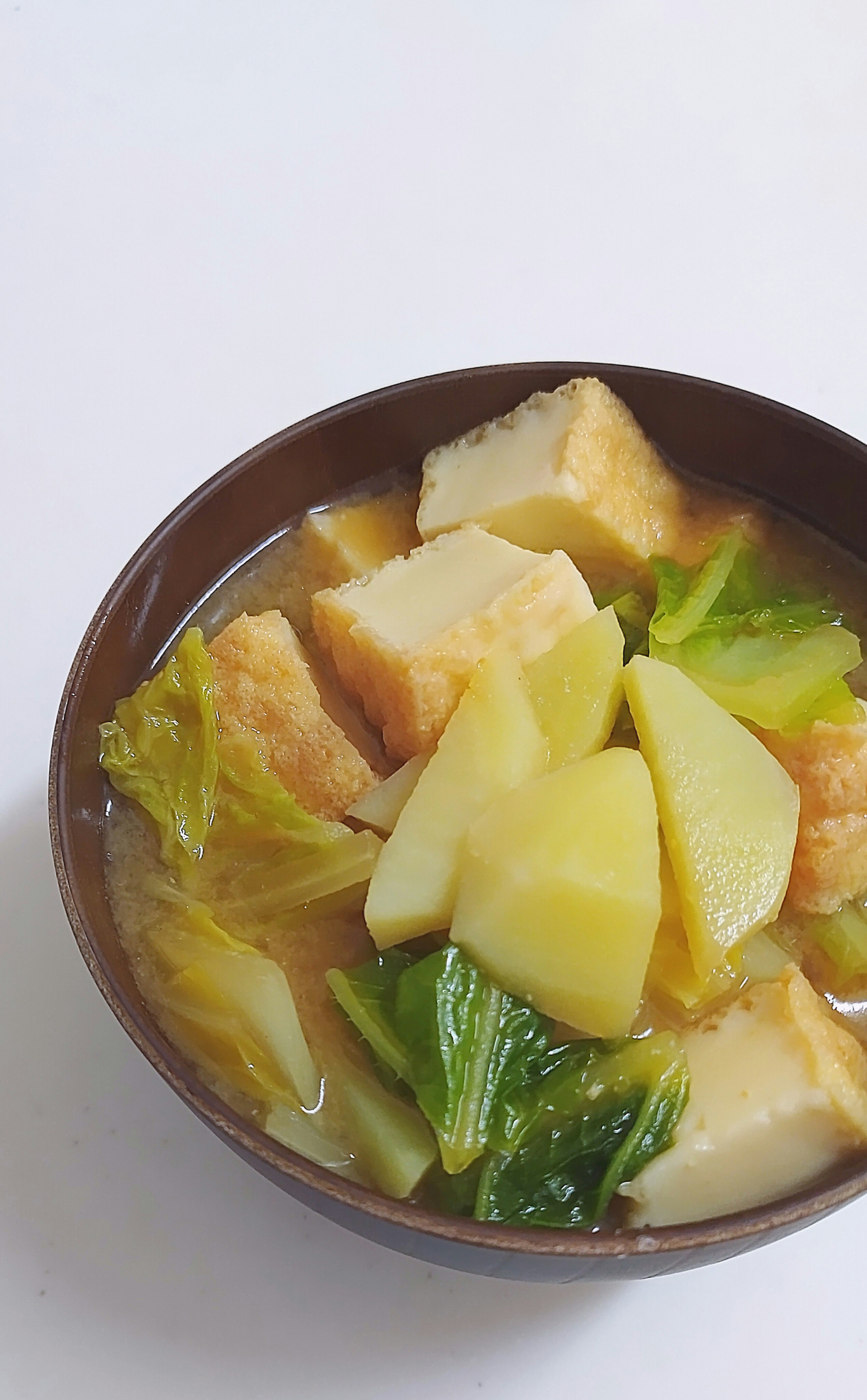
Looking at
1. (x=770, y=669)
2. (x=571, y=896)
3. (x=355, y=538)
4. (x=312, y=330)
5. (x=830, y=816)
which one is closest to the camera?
(x=571, y=896)

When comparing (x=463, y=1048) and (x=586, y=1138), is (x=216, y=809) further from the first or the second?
(x=586, y=1138)

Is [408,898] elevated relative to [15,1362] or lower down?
elevated

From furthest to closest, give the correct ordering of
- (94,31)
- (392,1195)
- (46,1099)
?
(94,31) < (46,1099) < (392,1195)

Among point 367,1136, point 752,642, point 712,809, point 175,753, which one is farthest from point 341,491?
point 367,1136

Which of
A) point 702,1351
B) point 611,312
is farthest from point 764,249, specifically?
point 702,1351

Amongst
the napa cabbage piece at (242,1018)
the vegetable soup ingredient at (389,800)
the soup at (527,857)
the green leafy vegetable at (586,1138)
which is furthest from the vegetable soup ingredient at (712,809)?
the napa cabbage piece at (242,1018)

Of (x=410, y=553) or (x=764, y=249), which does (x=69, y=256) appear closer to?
(x=410, y=553)

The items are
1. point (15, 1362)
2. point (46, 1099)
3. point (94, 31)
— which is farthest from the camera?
point (94, 31)
